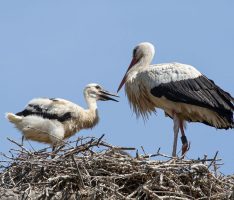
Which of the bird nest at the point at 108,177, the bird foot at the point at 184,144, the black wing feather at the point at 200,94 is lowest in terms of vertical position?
the bird nest at the point at 108,177

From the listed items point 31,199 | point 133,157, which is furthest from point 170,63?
point 31,199

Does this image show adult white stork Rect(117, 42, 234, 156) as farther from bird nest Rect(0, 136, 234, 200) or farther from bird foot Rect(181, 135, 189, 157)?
bird nest Rect(0, 136, 234, 200)

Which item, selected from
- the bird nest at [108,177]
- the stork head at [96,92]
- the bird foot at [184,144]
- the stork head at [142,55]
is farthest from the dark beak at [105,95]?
the bird nest at [108,177]

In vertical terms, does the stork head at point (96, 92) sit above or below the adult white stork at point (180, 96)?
above

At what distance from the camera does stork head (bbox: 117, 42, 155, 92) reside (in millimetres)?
13844

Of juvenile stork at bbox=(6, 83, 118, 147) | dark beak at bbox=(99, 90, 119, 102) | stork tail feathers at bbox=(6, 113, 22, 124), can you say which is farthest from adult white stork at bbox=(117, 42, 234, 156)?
stork tail feathers at bbox=(6, 113, 22, 124)

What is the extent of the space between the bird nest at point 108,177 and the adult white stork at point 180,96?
2.49 m

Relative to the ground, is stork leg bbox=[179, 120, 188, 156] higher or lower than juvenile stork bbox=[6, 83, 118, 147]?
lower

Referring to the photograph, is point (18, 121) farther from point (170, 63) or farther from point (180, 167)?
point (180, 167)

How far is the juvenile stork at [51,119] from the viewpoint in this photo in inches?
541

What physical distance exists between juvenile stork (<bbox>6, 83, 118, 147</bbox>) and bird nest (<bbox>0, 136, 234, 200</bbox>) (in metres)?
3.23

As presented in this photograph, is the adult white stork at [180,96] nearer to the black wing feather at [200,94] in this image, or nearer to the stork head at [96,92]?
the black wing feather at [200,94]

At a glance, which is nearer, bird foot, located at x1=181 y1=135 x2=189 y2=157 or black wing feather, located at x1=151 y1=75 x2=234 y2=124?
black wing feather, located at x1=151 y1=75 x2=234 y2=124

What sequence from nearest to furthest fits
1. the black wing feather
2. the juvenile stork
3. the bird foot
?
the black wing feather < the bird foot < the juvenile stork
